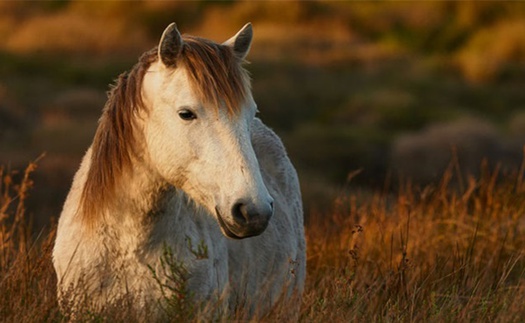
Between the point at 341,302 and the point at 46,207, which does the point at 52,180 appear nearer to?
the point at 46,207

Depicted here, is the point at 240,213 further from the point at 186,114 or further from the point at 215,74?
the point at 215,74

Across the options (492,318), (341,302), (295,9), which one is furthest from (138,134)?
(295,9)

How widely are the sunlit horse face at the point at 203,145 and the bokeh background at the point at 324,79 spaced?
5.67 meters

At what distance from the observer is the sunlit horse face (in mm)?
3381

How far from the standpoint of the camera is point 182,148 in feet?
11.9

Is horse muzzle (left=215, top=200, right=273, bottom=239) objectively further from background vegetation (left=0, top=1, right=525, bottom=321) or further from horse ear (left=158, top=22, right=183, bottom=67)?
horse ear (left=158, top=22, right=183, bottom=67)

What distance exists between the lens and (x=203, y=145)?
3553 mm

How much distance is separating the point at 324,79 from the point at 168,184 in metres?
23.6

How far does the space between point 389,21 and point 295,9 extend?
490cm

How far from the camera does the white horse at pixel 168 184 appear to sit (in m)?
3.51

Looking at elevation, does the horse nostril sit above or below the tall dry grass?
above

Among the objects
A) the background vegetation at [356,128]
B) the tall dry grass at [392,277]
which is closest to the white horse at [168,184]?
the tall dry grass at [392,277]

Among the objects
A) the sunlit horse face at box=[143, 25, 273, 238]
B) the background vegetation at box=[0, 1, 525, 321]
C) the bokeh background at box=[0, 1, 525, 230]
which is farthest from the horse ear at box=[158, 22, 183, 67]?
the bokeh background at box=[0, 1, 525, 230]

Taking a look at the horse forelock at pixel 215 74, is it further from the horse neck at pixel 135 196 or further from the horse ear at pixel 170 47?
the horse neck at pixel 135 196
